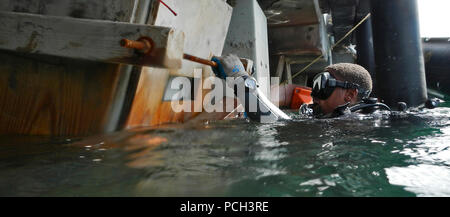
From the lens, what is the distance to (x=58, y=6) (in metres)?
2.07

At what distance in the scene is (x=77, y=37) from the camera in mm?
1771

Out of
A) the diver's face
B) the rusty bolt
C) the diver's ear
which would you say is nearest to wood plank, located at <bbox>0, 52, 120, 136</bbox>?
the rusty bolt

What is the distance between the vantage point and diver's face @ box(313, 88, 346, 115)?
2.98 meters

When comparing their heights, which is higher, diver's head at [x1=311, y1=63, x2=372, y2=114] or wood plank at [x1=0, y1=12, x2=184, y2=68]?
wood plank at [x1=0, y1=12, x2=184, y2=68]

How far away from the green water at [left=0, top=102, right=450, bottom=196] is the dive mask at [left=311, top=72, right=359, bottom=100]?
0.61 meters

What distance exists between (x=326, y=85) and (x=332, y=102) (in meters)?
0.23

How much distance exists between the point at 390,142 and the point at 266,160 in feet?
3.19

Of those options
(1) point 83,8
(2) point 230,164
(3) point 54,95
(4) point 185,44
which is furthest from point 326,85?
(3) point 54,95

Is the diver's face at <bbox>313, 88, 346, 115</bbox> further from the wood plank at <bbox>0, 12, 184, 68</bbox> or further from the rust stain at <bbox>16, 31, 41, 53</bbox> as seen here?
the rust stain at <bbox>16, 31, 41, 53</bbox>

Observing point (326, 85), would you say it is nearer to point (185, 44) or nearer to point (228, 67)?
point (228, 67)
